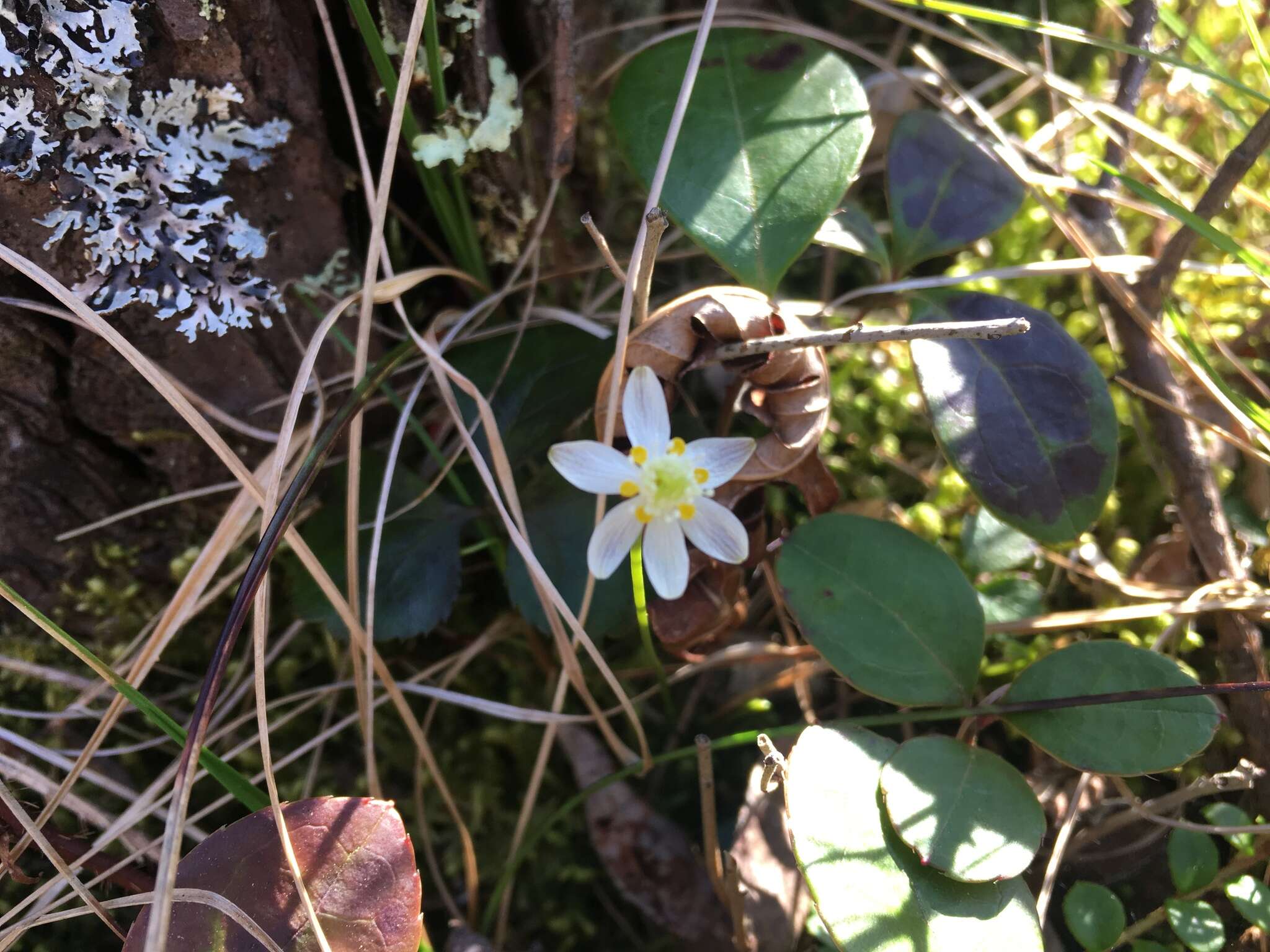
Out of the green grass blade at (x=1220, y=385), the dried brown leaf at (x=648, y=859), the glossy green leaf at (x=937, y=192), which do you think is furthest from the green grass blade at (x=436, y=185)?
the green grass blade at (x=1220, y=385)

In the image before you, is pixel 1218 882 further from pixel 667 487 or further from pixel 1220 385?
pixel 667 487

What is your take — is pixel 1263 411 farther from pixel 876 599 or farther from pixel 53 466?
pixel 53 466

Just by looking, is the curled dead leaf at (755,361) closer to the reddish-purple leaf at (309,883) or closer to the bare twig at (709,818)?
the bare twig at (709,818)

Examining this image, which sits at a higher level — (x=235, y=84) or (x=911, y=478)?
(x=235, y=84)

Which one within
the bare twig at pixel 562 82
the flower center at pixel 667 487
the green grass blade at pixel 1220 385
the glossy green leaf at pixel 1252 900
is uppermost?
the bare twig at pixel 562 82

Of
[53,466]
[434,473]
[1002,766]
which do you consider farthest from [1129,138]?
[53,466]

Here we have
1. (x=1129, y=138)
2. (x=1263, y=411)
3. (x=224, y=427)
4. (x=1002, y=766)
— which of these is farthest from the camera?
(x=1129, y=138)

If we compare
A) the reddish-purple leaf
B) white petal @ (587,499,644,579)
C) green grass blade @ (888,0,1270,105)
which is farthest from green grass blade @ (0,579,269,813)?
green grass blade @ (888,0,1270,105)
